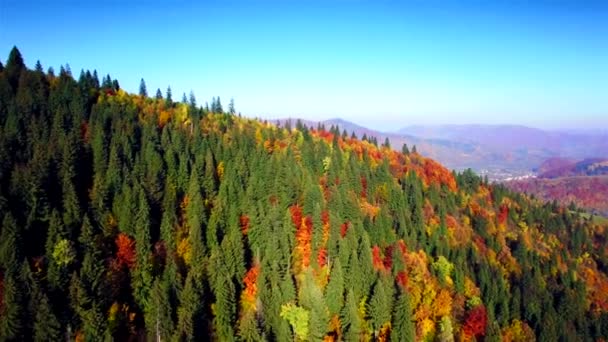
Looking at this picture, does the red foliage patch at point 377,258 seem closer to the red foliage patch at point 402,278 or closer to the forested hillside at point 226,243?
the forested hillside at point 226,243

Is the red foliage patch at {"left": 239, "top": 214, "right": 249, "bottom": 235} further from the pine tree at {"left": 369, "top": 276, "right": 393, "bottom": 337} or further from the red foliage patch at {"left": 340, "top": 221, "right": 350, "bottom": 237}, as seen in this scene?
the pine tree at {"left": 369, "top": 276, "right": 393, "bottom": 337}

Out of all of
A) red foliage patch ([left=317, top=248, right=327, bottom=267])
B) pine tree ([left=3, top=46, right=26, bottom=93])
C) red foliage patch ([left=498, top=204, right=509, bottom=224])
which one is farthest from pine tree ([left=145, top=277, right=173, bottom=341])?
red foliage patch ([left=498, top=204, right=509, bottom=224])

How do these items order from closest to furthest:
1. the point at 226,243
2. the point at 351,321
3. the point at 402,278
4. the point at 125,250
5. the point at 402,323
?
1. the point at 351,321
2. the point at 125,250
3. the point at 402,323
4. the point at 226,243
5. the point at 402,278

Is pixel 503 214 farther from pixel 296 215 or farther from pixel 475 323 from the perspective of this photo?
pixel 296 215

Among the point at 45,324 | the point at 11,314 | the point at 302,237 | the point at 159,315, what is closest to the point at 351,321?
the point at 302,237

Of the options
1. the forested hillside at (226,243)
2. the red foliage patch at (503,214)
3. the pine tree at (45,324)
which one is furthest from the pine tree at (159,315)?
the red foliage patch at (503,214)

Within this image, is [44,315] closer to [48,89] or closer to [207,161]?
[207,161]
